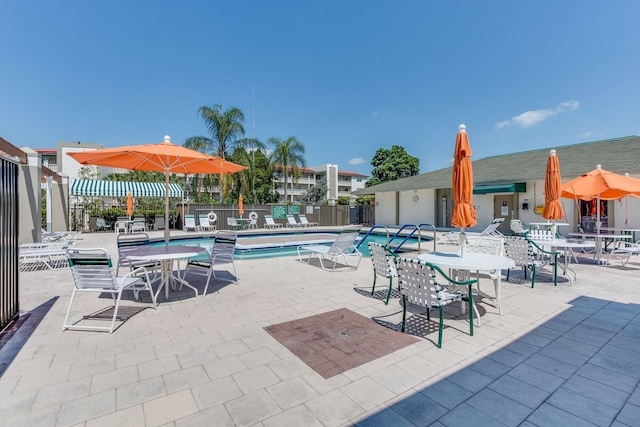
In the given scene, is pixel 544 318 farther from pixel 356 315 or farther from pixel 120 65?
pixel 120 65

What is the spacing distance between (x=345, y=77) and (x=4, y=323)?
23564 millimetres

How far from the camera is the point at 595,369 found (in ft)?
9.45

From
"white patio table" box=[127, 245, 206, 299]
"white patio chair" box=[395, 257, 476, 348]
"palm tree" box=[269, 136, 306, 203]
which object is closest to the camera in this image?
"white patio chair" box=[395, 257, 476, 348]

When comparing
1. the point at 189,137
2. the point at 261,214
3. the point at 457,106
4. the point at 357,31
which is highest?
the point at 357,31

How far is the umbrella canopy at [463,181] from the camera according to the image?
447cm

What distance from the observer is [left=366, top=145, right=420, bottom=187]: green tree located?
42562mm

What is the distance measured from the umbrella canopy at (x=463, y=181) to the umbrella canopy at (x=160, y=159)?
4130mm

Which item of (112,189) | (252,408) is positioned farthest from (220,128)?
(252,408)

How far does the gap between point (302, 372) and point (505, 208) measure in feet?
60.2

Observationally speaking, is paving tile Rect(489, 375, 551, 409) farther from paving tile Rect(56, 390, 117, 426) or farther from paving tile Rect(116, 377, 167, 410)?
paving tile Rect(56, 390, 117, 426)

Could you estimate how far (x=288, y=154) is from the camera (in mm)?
29219

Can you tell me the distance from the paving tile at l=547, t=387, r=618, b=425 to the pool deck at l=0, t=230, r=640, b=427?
0.01m

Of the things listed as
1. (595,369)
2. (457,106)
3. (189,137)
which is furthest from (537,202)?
(189,137)

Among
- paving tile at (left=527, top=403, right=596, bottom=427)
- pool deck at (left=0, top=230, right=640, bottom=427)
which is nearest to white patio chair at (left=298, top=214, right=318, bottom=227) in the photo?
pool deck at (left=0, top=230, right=640, bottom=427)
